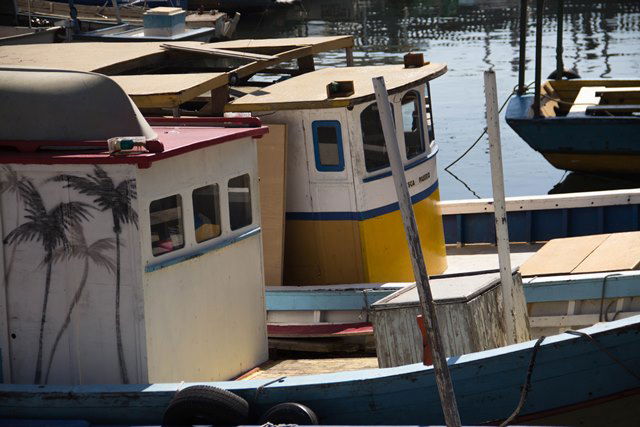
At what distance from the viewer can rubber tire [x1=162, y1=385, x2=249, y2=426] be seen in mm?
6559

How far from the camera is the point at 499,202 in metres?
6.70

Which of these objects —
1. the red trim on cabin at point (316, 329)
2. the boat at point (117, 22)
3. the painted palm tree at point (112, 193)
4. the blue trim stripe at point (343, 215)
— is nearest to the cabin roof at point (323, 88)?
the blue trim stripe at point (343, 215)

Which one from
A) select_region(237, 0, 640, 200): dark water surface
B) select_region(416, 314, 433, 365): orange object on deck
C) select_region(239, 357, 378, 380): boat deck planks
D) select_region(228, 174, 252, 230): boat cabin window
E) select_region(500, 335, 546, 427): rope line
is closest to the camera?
select_region(416, 314, 433, 365): orange object on deck

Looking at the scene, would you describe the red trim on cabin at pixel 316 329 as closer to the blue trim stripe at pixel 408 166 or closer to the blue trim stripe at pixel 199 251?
Result: the blue trim stripe at pixel 408 166


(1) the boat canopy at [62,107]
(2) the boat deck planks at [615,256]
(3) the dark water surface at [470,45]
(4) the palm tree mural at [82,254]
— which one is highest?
(1) the boat canopy at [62,107]

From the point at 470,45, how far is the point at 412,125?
27.9 m

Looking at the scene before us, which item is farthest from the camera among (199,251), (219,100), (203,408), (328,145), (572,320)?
(219,100)

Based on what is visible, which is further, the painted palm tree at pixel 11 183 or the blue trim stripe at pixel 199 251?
the painted palm tree at pixel 11 183

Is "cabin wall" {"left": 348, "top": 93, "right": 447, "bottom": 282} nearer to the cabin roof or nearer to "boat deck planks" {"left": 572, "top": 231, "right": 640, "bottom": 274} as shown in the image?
the cabin roof

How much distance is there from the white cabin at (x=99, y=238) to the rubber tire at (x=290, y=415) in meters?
0.81

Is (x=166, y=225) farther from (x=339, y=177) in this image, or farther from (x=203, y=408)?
(x=339, y=177)

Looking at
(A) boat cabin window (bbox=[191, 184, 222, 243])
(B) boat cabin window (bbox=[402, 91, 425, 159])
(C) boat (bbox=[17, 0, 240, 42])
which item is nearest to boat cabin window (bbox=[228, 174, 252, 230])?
(A) boat cabin window (bbox=[191, 184, 222, 243])

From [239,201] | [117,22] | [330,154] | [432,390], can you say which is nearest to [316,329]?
[330,154]

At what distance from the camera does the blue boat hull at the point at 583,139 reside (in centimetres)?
1791
